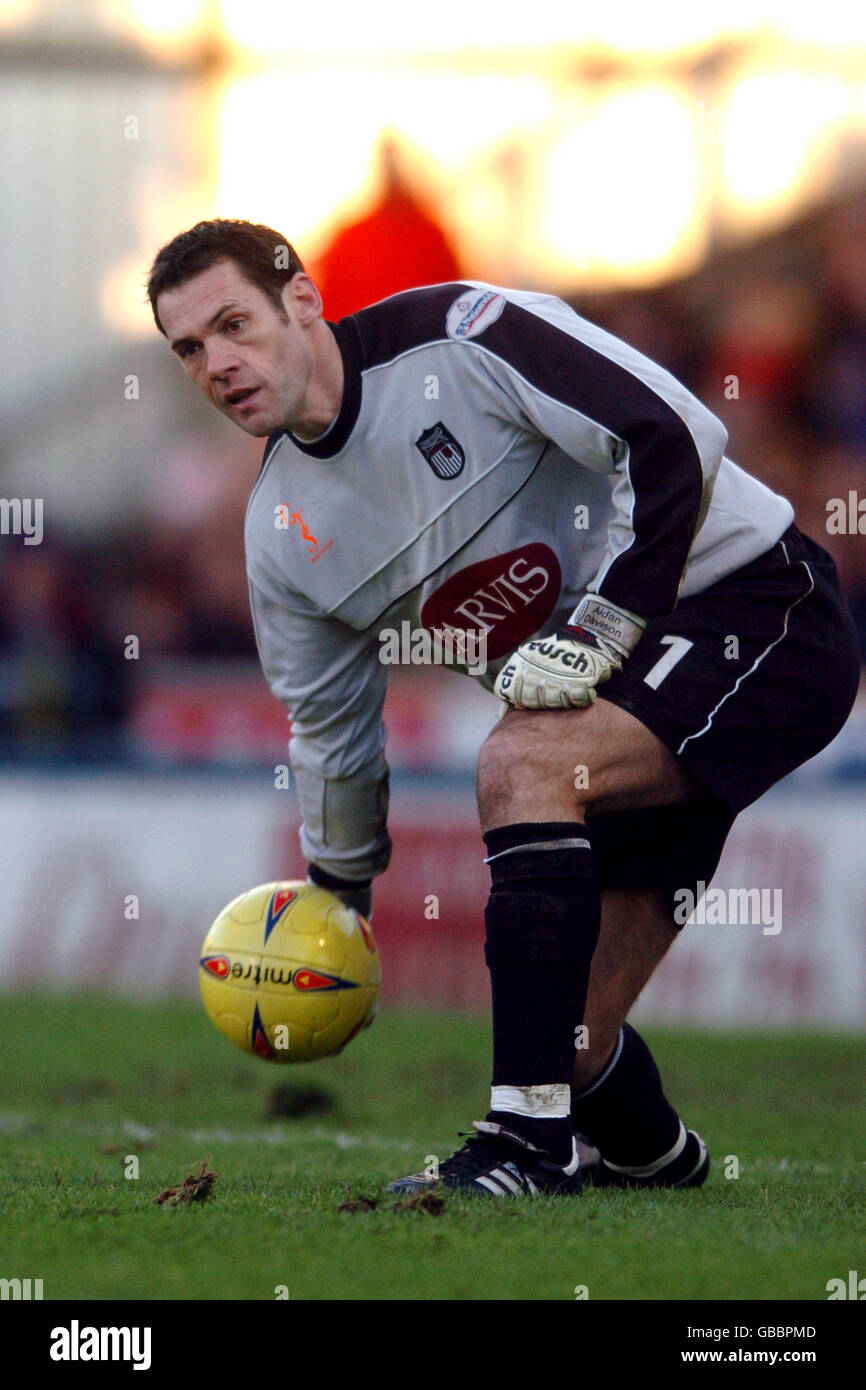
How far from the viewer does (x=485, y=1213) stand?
3633 mm

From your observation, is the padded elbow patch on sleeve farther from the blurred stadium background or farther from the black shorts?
the blurred stadium background

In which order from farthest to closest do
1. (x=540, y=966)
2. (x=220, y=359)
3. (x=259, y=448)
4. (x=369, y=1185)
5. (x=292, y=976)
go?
(x=259, y=448) → (x=292, y=976) → (x=369, y=1185) → (x=220, y=359) → (x=540, y=966)

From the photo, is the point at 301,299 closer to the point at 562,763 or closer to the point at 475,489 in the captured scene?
the point at 475,489

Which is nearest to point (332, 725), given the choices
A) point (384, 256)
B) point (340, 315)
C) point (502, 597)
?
point (502, 597)

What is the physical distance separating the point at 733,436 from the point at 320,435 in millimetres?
8374

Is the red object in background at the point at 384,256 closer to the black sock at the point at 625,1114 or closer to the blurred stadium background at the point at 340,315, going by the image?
the blurred stadium background at the point at 340,315

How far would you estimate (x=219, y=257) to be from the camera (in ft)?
13.9

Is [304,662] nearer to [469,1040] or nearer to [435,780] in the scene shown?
[469,1040]

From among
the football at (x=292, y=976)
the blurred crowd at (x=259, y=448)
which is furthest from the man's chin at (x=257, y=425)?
the blurred crowd at (x=259, y=448)

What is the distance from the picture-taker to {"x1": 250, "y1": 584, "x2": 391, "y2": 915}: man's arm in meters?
4.63

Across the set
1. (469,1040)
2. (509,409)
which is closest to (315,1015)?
(509,409)

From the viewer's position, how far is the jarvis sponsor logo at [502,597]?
4.42 metres

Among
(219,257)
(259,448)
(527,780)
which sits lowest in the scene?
(527,780)

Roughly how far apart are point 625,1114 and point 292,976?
88 centimetres
